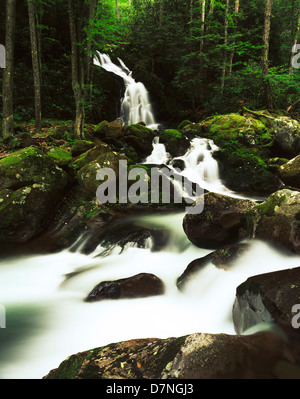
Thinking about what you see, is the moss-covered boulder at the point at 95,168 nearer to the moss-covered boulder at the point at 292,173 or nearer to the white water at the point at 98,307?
the white water at the point at 98,307

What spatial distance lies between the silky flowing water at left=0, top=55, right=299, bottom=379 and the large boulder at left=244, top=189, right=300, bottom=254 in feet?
0.54

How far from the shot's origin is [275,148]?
1016 centimetres

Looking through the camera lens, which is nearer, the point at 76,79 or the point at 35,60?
the point at 76,79

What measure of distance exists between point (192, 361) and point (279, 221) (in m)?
2.75

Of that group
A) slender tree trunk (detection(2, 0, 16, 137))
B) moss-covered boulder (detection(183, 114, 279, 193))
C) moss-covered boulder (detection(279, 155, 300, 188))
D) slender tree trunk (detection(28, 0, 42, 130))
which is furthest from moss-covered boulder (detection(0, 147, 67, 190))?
moss-covered boulder (detection(279, 155, 300, 188))

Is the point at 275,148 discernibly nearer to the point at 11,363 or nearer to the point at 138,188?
the point at 138,188

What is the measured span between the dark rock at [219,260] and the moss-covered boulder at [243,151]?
17.7 feet

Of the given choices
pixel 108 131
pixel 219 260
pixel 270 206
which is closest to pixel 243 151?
pixel 108 131

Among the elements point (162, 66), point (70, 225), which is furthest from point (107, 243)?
point (162, 66)

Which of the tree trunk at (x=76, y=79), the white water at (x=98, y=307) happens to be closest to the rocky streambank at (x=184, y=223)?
the white water at (x=98, y=307)

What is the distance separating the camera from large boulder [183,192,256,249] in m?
4.86

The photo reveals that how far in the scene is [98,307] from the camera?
166 inches

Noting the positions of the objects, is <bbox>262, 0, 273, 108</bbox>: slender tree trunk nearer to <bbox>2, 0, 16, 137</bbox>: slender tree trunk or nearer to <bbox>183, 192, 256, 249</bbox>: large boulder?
<bbox>183, 192, 256, 249</bbox>: large boulder

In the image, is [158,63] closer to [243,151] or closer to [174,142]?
[174,142]
